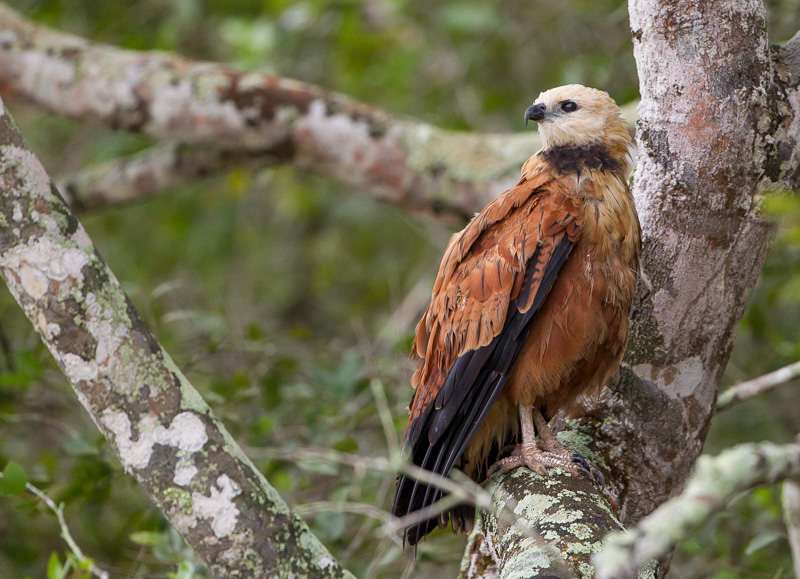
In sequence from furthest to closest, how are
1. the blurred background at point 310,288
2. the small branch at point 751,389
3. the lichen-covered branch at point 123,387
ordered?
the blurred background at point 310,288, the small branch at point 751,389, the lichen-covered branch at point 123,387

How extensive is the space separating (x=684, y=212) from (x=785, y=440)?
295 centimetres

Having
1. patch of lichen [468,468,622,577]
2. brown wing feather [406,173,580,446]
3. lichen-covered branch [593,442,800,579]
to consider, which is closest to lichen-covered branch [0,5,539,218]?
brown wing feather [406,173,580,446]

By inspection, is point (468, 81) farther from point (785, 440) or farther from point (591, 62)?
point (785, 440)

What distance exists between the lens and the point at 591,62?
611cm

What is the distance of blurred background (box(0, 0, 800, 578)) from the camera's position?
3.87 meters

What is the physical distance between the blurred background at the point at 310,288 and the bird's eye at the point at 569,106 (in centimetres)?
94

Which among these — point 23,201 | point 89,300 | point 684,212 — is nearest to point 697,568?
point 684,212

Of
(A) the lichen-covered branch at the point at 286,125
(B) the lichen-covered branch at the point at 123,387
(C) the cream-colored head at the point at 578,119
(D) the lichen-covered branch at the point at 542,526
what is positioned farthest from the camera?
(A) the lichen-covered branch at the point at 286,125

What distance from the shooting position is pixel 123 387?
8.06ft

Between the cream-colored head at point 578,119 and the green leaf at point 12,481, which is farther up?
the cream-colored head at point 578,119

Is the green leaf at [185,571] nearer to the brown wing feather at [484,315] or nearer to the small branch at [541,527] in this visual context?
the brown wing feather at [484,315]

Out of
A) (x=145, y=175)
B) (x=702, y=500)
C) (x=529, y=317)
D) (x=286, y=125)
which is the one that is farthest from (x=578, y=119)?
(x=145, y=175)

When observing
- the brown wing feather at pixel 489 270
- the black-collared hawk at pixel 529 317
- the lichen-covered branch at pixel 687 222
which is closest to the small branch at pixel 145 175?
the brown wing feather at pixel 489 270

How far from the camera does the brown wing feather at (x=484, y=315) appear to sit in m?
2.78
